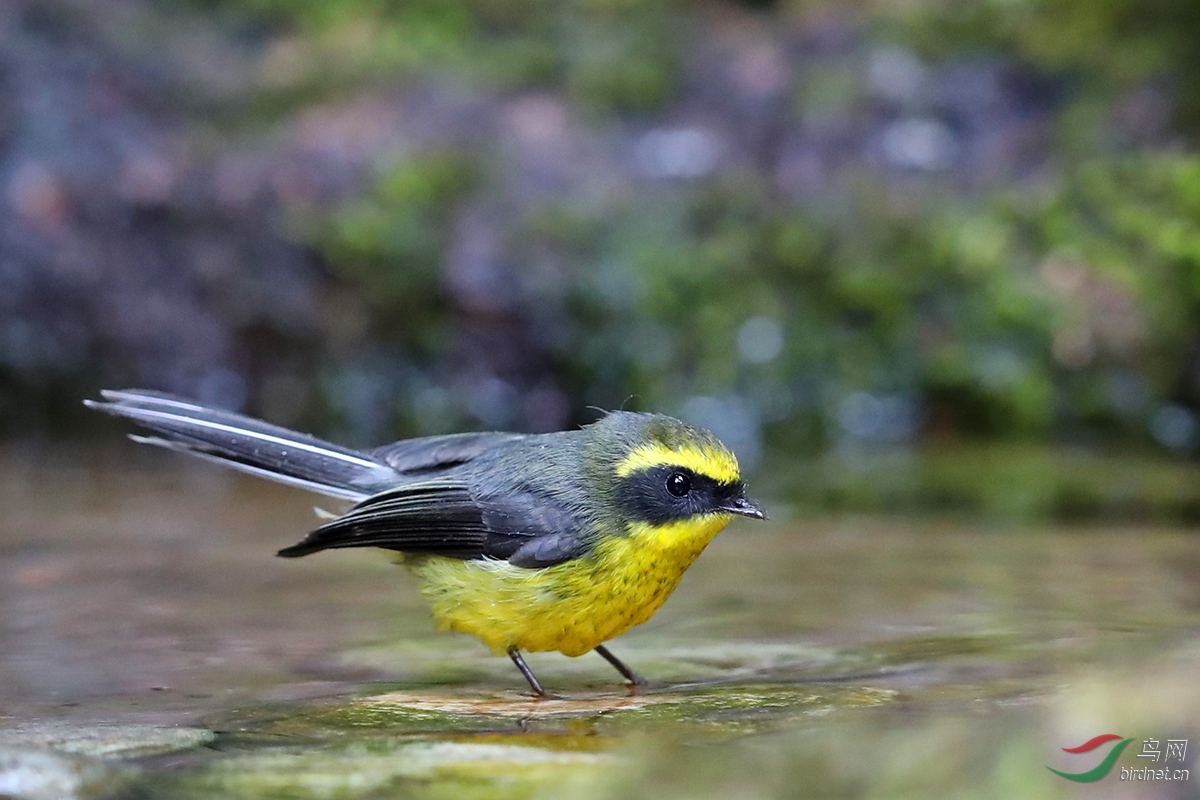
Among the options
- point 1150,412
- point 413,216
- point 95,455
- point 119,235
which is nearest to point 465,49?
point 413,216

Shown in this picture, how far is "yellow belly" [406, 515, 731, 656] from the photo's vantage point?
3.82m

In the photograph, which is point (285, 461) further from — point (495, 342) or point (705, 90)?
point (705, 90)

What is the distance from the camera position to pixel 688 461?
3877mm

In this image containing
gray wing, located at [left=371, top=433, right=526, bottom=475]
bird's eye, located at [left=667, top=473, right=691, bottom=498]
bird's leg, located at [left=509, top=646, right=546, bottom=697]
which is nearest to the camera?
bird's leg, located at [left=509, top=646, right=546, bottom=697]

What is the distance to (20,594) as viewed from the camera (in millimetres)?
4906

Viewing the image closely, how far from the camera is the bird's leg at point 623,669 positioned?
391 cm

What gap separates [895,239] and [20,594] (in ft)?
23.0

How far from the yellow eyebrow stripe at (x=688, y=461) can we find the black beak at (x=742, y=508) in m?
0.07

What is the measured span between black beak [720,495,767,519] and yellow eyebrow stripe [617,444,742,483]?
0.07 meters

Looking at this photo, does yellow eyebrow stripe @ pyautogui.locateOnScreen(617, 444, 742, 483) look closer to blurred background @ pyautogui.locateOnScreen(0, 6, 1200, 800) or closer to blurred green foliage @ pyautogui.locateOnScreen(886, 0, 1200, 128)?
blurred background @ pyautogui.locateOnScreen(0, 6, 1200, 800)

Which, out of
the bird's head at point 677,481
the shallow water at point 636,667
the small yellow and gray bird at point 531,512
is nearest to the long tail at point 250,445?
the small yellow and gray bird at point 531,512

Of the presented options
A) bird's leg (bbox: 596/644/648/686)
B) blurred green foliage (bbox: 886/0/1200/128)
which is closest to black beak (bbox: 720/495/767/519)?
bird's leg (bbox: 596/644/648/686)

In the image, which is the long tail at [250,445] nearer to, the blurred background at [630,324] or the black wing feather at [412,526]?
the black wing feather at [412,526]

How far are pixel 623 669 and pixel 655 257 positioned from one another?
21.0 ft
